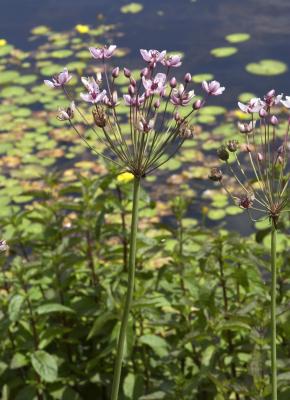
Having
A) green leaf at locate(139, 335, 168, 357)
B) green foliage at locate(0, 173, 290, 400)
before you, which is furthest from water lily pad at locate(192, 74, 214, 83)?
green leaf at locate(139, 335, 168, 357)

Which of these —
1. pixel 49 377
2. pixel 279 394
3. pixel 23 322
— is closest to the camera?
pixel 279 394

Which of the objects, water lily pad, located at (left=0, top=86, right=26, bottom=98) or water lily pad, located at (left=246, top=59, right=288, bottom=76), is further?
water lily pad, located at (left=0, top=86, right=26, bottom=98)

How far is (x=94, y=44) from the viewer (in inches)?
410

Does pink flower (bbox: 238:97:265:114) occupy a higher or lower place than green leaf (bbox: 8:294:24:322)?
higher

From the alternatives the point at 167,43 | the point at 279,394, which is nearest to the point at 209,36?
the point at 167,43

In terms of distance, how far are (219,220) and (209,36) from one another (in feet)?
13.8

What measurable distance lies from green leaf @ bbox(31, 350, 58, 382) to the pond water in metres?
5.74

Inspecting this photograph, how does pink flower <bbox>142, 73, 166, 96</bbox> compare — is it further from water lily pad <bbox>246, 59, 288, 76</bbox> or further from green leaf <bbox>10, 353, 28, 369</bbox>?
water lily pad <bbox>246, 59, 288, 76</bbox>

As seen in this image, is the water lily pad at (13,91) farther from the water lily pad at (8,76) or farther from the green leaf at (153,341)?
the green leaf at (153,341)

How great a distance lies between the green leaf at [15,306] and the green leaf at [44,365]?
0.61 ft

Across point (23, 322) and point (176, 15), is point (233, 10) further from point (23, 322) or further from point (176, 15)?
point (23, 322)

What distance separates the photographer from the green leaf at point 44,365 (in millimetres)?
3268

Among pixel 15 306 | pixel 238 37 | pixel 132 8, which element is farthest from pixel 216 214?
pixel 132 8

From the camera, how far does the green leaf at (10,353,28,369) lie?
11.1 ft
